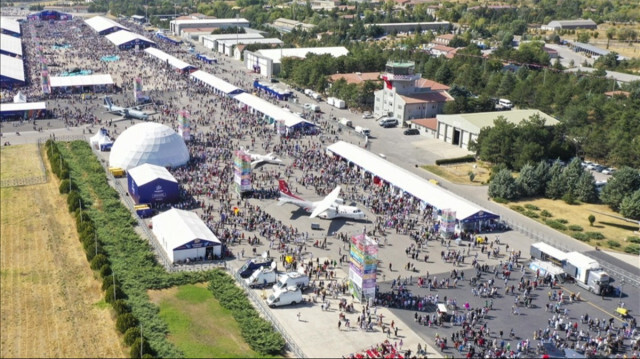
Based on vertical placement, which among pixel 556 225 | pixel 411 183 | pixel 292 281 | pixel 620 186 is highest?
pixel 620 186

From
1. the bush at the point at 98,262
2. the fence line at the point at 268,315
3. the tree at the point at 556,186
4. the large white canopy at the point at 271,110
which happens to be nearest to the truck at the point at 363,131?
the large white canopy at the point at 271,110

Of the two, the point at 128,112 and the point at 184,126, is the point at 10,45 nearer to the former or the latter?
the point at 128,112

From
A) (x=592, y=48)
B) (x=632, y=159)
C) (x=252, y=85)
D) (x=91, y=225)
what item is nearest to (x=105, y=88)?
(x=252, y=85)

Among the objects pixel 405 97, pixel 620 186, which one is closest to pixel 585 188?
pixel 620 186

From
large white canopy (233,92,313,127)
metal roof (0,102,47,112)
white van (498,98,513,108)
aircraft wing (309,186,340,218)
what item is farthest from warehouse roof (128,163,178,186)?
white van (498,98,513,108)

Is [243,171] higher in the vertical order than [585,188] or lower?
higher

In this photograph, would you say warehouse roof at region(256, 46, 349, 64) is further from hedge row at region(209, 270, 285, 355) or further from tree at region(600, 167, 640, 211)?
hedge row at region(209, 270, 285, 355)

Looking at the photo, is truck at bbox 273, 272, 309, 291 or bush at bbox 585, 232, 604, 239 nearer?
truck at bbox 273, 272, 309, 291
